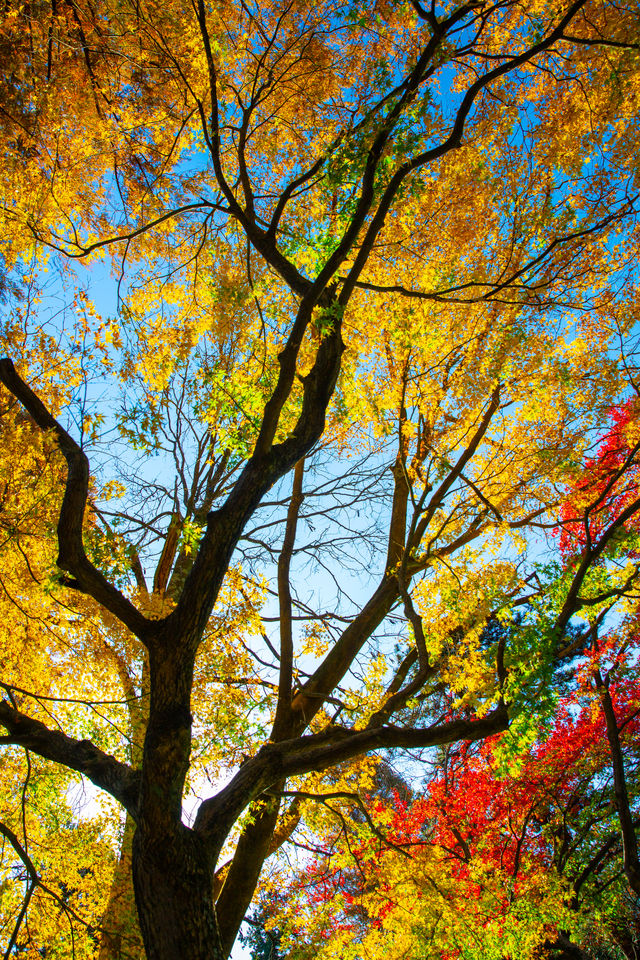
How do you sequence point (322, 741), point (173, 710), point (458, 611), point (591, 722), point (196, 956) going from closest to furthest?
point (196, 956)
point (173, 710)
point (322, 741)
point (458, 611)
point (591, 722)

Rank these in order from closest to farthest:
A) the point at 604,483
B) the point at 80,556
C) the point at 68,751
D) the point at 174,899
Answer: the point at 174,899, the point at 80,556, the point at 68,751, the point at 604,483

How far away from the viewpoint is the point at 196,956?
2646 millimetres

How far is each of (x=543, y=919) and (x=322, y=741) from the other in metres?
5.12

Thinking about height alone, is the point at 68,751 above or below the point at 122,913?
above

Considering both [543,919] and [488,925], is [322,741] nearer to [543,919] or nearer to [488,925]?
[488,925]

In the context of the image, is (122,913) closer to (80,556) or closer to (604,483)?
(80,556)

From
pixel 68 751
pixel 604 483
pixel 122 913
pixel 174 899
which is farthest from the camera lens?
pixel 604 483

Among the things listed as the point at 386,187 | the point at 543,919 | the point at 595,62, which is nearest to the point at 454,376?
the point at 386,187

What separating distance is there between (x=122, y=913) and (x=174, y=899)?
13.1ft

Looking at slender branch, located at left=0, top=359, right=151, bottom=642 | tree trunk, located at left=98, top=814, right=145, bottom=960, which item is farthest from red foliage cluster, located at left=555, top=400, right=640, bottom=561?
tree trunk, located at left=98, top=814, right=145, bottom=960

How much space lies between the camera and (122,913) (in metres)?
5.62

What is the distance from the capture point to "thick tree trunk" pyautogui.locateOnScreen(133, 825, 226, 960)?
2680 millimetres

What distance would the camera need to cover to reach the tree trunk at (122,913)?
504 cm

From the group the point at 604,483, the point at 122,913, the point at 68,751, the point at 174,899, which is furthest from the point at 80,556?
the point at 604,483
